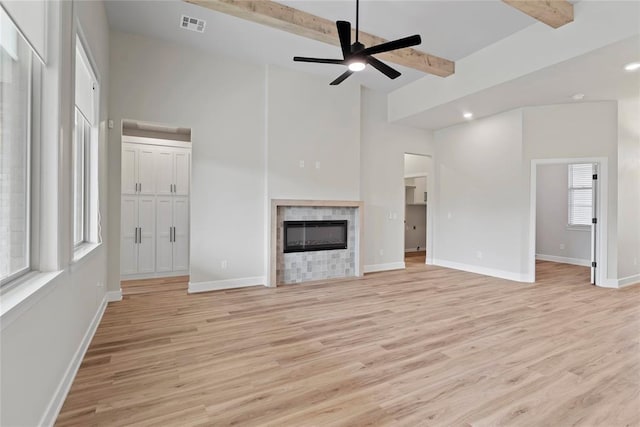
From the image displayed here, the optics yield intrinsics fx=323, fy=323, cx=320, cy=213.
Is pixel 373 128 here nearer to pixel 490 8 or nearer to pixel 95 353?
pixel 490 8

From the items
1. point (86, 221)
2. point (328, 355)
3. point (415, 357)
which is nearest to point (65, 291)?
point (86, 221)

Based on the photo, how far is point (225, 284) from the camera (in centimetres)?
492

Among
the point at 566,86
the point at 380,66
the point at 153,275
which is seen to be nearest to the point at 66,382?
the point at 153,275

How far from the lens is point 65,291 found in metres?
2.15

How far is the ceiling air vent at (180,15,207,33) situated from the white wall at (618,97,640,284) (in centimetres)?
642

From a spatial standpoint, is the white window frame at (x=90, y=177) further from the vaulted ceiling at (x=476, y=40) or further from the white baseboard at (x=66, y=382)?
the vaulted ceiling at (x=476, y=40)

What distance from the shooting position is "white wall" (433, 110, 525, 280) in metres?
5.70

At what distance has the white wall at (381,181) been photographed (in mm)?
6359

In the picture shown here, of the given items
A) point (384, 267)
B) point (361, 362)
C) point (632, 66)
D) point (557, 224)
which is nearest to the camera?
point (361, 362)

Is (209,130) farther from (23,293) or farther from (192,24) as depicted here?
(23,293)

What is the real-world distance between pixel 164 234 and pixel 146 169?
115 cm

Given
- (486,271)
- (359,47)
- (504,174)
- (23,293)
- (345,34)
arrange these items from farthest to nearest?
(486,271) → (504,174) → (359,47) → (345,34) → (23,293)

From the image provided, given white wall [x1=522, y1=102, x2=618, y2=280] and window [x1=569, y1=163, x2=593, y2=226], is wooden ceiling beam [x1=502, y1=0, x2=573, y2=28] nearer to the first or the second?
white wall [x1=522, y1=102, x2=618, y2=280]

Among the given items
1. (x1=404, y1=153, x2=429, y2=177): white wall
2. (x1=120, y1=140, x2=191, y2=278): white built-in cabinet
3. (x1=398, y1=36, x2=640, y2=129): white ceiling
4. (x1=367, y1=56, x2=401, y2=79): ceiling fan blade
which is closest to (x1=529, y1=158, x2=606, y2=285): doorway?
(x1=398, y1=36, x2=640, y2=129): white ceiling
